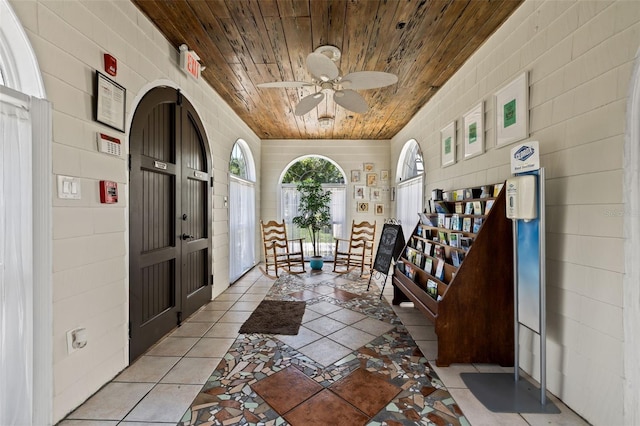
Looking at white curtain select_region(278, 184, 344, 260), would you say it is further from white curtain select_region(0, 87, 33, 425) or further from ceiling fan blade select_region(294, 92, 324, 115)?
white curtain select_region(0, 87, 33, 425)

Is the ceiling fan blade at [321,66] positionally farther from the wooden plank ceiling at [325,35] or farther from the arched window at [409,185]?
the arched window at [409,185]

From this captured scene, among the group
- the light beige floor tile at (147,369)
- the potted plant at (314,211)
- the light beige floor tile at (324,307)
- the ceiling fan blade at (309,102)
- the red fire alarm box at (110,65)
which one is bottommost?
the light beige floor tile at (147,369)

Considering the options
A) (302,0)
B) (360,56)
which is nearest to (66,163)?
(302,0)

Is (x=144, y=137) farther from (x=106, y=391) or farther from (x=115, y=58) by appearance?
(x=106, y=391)

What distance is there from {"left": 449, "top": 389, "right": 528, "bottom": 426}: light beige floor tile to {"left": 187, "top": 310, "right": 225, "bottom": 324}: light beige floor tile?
2371 millimetres

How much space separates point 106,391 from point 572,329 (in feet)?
9.74

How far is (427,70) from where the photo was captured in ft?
10.2

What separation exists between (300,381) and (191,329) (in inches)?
55.0

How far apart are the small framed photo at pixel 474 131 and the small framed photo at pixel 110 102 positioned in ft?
9.69

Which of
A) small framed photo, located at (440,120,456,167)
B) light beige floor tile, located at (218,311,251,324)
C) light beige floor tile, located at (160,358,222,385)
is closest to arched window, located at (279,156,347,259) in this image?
small framed photo, located at (440,120,456,167)

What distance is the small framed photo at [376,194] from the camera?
612cm

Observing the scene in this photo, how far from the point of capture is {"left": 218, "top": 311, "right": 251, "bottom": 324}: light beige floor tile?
3.07 meters

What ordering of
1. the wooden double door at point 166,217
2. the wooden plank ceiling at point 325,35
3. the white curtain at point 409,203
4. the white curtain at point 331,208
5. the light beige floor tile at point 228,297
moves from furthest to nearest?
1. the white curtain at point 331,208
2. the white curtain at point 409,203
3. the light beige floor tile at point 228,297
4. the wooden double door at point 166,217
5. the wooden plank ceiling at point 325,35

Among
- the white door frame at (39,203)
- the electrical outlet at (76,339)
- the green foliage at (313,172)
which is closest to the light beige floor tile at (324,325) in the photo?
the electrical outlet at (76,339)
